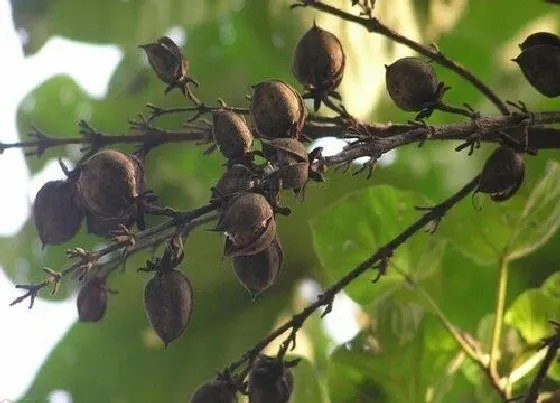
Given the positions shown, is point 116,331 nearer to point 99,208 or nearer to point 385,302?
point 385,302

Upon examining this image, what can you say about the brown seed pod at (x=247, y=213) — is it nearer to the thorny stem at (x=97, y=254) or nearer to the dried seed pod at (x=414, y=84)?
the thorny stem at (x=97, y=254)

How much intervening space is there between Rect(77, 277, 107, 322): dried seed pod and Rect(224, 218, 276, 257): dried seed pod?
21cm

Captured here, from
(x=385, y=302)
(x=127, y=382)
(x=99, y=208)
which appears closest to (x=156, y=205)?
(x=99, y=208)

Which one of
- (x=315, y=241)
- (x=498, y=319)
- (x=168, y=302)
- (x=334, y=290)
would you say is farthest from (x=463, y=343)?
(x=168, y=302)

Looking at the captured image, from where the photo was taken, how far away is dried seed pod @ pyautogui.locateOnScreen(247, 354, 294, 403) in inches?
19.1

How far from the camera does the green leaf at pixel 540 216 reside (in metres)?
0.67

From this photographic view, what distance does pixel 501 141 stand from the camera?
47 cm

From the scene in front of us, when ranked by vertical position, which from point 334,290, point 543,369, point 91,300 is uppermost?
point 91,300

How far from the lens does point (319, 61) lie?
0.51 m

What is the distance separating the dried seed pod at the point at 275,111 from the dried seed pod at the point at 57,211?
0.44 feet

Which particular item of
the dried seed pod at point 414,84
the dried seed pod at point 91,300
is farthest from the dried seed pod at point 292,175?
the dried seed pod at point 91,300

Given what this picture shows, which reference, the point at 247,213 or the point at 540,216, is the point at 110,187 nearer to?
the point at 247,213

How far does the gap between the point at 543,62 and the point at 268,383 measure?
0.78 ft

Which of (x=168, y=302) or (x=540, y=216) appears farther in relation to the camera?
(x=540, y=216)
